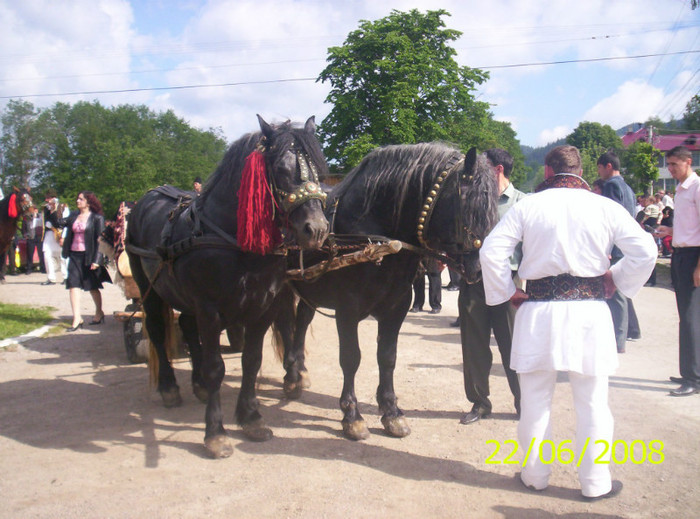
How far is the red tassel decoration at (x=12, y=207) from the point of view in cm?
836

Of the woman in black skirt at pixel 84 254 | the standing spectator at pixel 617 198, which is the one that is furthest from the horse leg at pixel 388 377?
the woman in black skirt at pixel 84 254

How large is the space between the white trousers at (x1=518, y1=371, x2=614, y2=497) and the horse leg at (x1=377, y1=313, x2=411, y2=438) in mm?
1122

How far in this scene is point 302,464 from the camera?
3615 millimetres

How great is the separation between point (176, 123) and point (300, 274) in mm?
62260

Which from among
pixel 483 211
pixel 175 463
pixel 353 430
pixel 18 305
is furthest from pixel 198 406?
pixel 18 305

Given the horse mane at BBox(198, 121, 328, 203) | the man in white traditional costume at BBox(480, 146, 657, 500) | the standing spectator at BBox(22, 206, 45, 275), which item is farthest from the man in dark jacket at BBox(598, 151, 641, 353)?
the standing spectator at BBox(22, 206, 45, 275)

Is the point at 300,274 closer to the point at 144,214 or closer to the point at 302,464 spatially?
the point at 302,464

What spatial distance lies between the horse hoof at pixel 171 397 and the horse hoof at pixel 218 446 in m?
1.22

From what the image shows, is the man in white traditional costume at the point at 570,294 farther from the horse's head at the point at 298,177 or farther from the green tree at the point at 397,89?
the green tree at the point at 397,89

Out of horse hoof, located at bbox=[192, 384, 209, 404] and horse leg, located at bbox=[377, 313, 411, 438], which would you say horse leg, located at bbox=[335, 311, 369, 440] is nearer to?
horse leg, located at bbox=[377, 313, 411, 438]

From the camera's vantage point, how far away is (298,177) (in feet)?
11.0

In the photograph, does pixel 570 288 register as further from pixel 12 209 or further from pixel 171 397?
pixel 12 209

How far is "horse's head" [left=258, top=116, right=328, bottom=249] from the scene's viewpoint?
3.22 meters

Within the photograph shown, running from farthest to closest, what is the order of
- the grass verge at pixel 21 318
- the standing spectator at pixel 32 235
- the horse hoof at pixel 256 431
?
the standing spectator at pixel 32 235
the grass verge at pixel 21 318
the horse hoof at pixel 256 431
